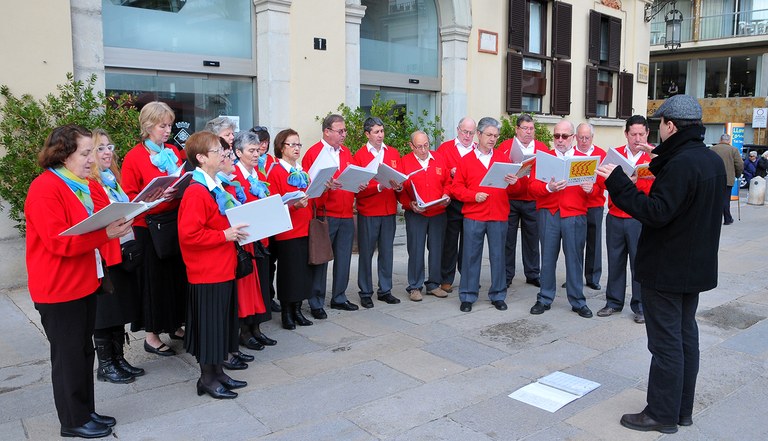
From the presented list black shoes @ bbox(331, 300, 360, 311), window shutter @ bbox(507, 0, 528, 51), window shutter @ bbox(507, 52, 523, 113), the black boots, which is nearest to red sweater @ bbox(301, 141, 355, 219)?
black shoes @ bbox(331, 300, 360, 311)

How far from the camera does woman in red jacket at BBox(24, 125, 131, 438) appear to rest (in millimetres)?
3387

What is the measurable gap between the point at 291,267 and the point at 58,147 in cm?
251

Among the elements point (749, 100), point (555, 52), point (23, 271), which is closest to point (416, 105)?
point (555, 52)

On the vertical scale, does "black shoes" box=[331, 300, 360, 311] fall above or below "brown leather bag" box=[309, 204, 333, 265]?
below

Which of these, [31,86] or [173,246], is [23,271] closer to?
[31,86]

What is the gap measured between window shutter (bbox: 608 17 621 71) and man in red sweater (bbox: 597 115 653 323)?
32.6 feet

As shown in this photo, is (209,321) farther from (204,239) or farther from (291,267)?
(291,267)

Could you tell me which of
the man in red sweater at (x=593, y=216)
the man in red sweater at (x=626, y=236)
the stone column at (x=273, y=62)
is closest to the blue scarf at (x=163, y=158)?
the man in red sweater at (x=626, y=236)

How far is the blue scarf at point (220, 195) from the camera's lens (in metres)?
3.99

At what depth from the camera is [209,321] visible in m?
4.10

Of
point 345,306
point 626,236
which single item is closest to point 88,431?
point 345,306

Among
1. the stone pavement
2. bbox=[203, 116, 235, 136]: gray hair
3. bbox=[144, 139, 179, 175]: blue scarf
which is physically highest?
bbox=[203, 116, 235, 136]: gray hair

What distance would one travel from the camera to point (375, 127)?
21.1ft

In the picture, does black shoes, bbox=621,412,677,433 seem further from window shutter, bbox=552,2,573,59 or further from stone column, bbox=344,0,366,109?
window shutter, bbox=552,2,573,59
